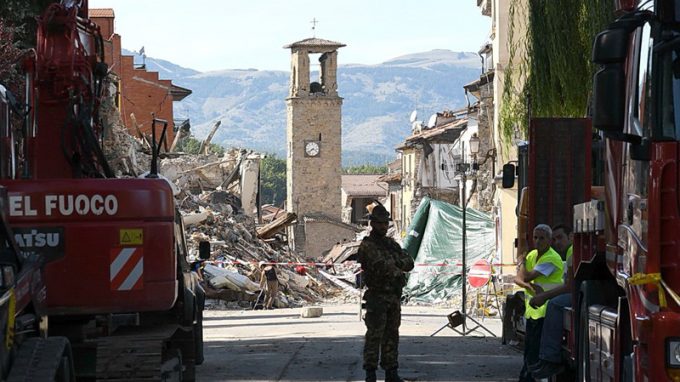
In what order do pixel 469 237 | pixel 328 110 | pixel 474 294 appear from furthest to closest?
pixel 328 110 → pixel 469 237 → pixel 474 294

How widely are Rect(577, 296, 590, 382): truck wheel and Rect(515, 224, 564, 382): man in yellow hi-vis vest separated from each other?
2.22 metres

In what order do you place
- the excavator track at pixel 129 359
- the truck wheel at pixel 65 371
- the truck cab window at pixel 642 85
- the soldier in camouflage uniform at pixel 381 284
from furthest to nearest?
the soldier in camouflage uniform at pixel 381 284
the excavator track at pixel 129 359
the truck wheel at pixel 65 371
the truck cab window at pixel 642 85

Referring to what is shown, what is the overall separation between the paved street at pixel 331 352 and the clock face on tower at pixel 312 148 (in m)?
88.2

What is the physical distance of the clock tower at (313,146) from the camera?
11969 centimetres

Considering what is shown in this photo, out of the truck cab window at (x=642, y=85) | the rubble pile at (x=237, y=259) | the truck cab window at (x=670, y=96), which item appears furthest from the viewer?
the rubble pile at (x=237, y=259)

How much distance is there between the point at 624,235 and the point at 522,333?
11.2 m

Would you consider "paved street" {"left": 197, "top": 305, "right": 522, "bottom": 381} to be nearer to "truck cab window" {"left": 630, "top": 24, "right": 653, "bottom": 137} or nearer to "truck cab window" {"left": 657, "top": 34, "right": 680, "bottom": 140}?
"truck cab window" {"left": 630, "top": 24, "right": 653, "bottom": 137}

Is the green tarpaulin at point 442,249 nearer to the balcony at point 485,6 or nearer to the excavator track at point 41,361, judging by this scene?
the balcony at point 485,6

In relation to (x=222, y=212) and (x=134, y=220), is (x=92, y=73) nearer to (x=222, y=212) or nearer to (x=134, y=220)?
(x=134, y=220)

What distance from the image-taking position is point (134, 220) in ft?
45.5

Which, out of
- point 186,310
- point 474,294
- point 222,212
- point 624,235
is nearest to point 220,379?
point 186,310

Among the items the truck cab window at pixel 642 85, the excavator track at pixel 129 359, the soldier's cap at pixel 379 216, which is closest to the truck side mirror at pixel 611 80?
the truck cab window at pixel 642 85

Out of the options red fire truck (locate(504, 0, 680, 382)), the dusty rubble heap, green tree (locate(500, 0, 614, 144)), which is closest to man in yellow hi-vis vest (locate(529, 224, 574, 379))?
red fire truck (locate(504, 0, 680, 382))

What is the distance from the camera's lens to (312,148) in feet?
399
